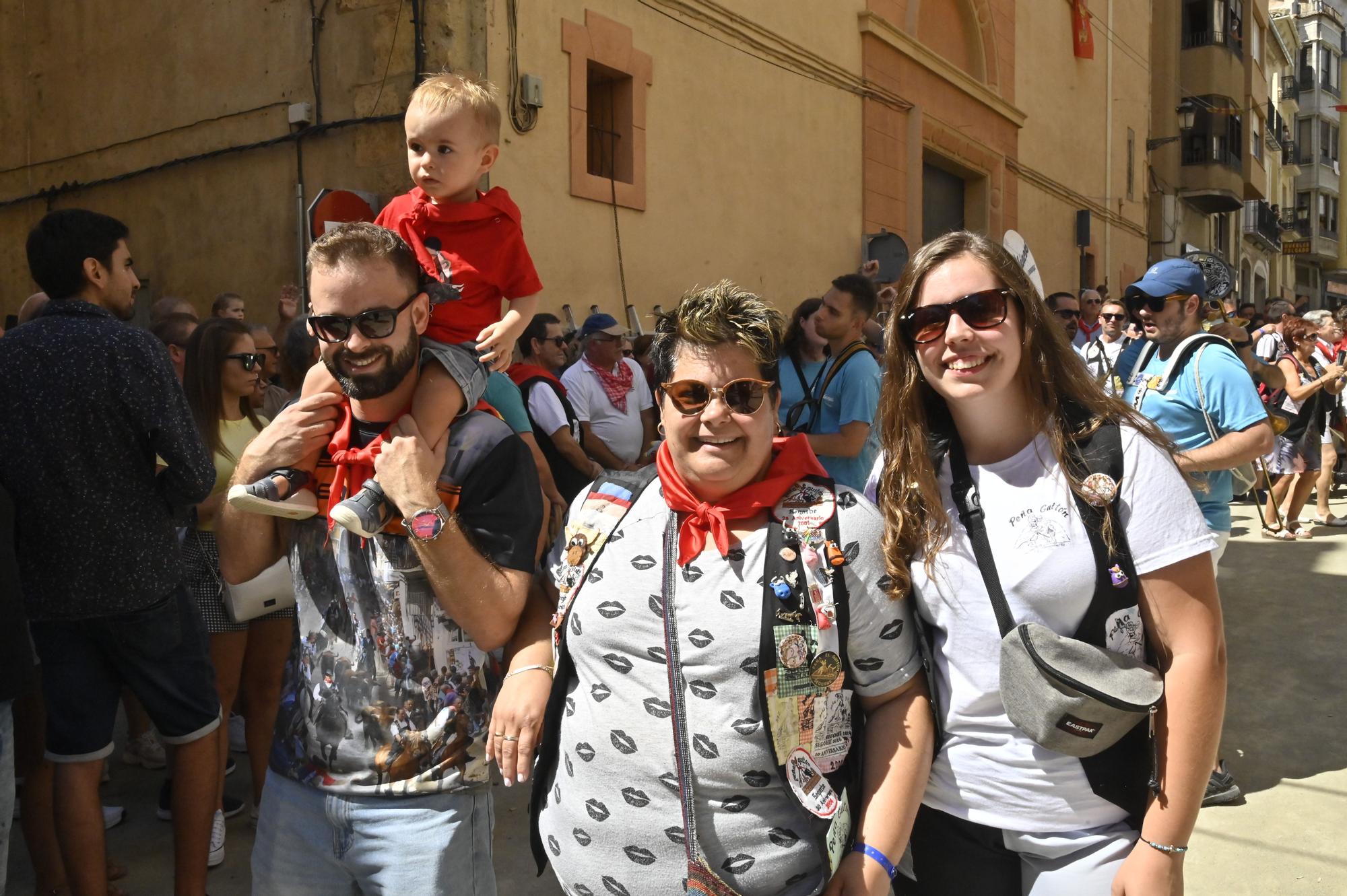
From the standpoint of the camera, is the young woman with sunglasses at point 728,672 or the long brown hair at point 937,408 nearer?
the young woman with sunglasses at point 728,672

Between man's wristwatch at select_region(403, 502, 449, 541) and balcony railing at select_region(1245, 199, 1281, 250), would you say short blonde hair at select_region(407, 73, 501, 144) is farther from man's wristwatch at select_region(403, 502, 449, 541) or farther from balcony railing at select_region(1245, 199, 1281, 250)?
balcony railing at select_region(1245, 199, 1281, 250)

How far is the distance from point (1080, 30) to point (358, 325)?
2044cm

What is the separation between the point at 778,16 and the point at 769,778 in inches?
405

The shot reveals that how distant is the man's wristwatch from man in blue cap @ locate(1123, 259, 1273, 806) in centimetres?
280

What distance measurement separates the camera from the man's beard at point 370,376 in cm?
213

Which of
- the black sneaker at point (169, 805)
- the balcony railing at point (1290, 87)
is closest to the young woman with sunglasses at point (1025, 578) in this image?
the black sneaker at point (169, 805)

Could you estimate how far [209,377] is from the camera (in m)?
4.14

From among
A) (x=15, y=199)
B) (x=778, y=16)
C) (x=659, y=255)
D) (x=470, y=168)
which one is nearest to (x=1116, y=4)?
(x=778, y=16)

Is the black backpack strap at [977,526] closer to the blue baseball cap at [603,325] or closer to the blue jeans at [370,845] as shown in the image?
the blue jeans at [370,845]

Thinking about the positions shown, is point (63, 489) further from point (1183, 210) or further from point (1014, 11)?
point (1183, 210)

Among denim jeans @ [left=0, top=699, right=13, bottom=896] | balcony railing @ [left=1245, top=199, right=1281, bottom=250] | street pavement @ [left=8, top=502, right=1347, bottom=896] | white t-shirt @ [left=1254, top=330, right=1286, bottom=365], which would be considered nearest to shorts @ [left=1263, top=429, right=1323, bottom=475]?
white t-shirt @ [left=1254, top=330, right=1286, bottom=365]

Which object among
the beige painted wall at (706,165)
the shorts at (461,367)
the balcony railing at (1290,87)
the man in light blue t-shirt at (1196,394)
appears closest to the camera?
the shorts at (461,367)

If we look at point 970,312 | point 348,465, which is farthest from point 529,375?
point 970,312

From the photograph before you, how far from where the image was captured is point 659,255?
934cm
